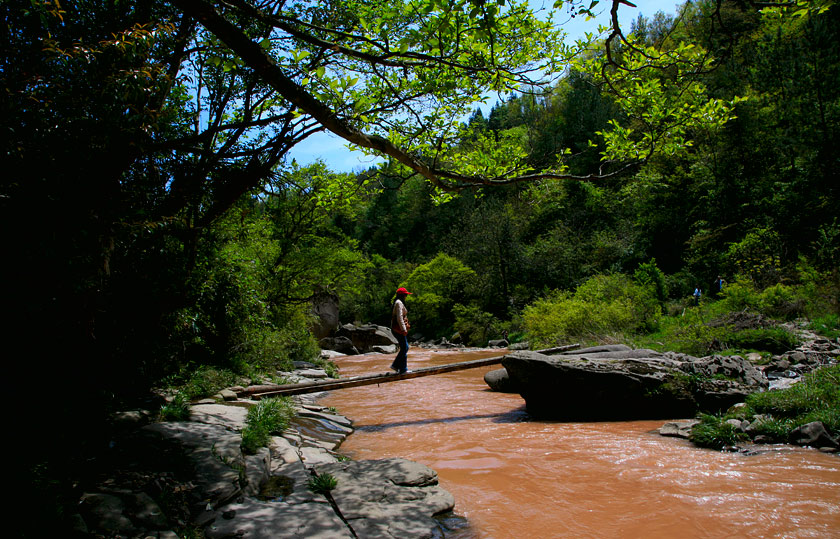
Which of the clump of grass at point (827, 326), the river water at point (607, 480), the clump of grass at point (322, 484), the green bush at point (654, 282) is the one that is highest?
the green bush at point (654, 282)

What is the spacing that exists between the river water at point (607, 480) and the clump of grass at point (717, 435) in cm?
20

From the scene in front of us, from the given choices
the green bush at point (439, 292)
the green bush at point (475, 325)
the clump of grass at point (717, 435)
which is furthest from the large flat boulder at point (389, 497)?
the green bush at point (439, 292)

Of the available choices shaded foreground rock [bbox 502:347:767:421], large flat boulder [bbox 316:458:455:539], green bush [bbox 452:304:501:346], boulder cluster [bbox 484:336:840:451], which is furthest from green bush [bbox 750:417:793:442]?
green bush [bbox 452:304:501:346]

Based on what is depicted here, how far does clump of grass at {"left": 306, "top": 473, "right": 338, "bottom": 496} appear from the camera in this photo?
14.4 ft

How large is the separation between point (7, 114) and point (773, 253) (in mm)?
22797

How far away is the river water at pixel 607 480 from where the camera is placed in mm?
3930

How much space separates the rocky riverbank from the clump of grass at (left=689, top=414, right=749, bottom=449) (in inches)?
149

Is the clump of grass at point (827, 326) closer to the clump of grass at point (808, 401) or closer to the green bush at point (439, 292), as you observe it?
the clump of grass at point (808, 401)

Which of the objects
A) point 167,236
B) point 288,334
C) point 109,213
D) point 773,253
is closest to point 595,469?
point 109,213

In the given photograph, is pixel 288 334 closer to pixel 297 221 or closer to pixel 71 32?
pixel 297 221

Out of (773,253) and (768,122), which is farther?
(768,122)

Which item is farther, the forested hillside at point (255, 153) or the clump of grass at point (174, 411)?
the clump of grass at point (174, 411)

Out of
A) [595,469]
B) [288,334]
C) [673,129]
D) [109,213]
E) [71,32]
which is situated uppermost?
[71,32]

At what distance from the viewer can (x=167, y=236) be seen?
5730mm
